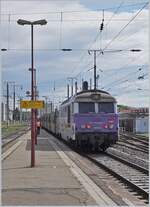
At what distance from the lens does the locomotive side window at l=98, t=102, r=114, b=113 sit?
28.3 metres

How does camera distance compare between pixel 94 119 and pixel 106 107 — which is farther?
pixel 106 107

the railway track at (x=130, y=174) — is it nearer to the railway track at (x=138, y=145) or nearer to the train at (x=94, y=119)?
the train at (x=94, y=119)

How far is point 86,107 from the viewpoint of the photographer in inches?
1118

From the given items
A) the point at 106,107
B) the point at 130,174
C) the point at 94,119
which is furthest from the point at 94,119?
the point at 130,174

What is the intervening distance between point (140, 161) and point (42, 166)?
547cm

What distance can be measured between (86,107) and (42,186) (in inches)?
582

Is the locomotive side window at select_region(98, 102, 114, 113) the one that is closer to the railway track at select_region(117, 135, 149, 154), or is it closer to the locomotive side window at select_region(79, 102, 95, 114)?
the locomotive side window at select_region(79, 102, 95, 114)

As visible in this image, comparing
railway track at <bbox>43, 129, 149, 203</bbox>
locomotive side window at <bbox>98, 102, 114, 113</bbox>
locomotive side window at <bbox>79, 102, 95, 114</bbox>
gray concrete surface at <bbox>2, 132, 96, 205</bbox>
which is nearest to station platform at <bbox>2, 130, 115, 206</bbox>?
gray concrete surface at <bbox>2, 132, 96, 205</bbox>

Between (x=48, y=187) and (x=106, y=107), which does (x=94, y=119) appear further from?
(x=48, y=187)

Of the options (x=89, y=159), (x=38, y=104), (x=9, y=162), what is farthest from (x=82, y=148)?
(x=38, y=104)

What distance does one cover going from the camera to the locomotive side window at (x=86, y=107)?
1111 inches

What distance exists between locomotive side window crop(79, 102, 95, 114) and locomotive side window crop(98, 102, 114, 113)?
35 centimetres

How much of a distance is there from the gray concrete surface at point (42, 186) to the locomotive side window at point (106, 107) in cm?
831

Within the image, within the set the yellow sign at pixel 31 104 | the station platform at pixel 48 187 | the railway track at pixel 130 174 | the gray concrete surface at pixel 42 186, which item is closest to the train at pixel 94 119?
the railway track at pixel 130 174
